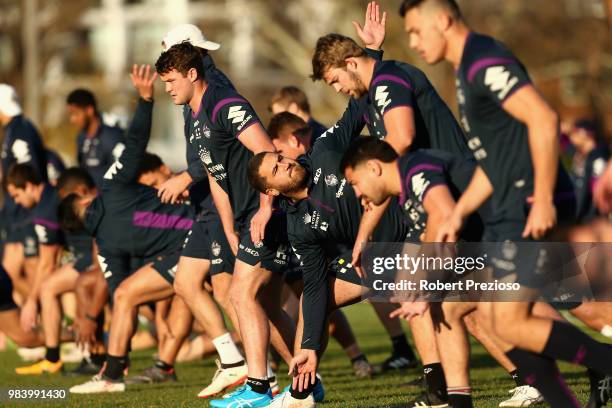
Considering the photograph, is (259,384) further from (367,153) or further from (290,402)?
A: (367,153)

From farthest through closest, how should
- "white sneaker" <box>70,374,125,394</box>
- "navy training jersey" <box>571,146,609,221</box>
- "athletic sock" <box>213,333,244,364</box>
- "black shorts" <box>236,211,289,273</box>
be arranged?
"navy training jersey" <box>571,146,609,221</box>, "white sneaker" <box>70,374,125,394</box>, "athletic sock" <box>213,333,244,364</box>, "black shorts" <box>236,211,289,273</box>

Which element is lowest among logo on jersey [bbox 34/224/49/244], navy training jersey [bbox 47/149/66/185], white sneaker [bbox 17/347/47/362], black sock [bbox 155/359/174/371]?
white sneaker [bbox 17/347/47/362]

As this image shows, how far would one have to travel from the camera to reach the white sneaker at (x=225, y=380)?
9328mm

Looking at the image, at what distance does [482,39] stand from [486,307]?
1401 mm

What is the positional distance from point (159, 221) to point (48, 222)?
2.36m

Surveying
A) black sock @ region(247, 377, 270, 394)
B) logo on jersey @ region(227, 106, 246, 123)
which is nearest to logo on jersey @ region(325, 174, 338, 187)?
logo on jersey @ region(227, 106, 246, 123)

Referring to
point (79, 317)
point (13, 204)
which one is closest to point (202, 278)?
point (79, 317)

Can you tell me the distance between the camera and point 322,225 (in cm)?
820

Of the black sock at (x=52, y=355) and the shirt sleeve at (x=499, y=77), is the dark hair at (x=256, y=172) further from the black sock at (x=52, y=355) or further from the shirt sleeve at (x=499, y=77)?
the black sock at (x=52, y=355)

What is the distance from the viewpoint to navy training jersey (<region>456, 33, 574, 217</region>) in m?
6.37

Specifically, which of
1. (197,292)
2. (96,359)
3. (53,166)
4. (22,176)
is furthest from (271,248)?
(53,166)

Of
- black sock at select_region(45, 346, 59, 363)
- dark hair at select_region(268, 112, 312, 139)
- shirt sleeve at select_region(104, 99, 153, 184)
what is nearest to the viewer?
dark hair at select_region(268, 112, 312, 139)

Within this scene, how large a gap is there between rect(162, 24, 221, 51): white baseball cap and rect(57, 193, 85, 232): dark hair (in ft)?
7.72

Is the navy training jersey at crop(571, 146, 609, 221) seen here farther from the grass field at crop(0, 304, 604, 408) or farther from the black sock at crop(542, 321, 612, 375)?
the black sock at crop(542, 321, 612, 375)
